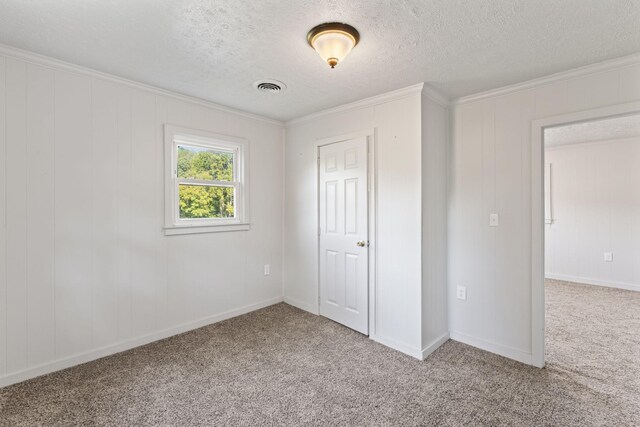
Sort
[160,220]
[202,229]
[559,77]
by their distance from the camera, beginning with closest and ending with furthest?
[559,77], [160,220], [202,229]

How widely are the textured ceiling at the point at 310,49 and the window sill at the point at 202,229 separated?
4.37ft

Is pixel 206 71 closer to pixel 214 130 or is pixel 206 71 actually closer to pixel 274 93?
pixel 274 93

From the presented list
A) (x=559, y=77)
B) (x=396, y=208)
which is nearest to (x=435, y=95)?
(x=559, y=77)

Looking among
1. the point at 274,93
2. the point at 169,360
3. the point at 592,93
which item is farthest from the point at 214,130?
the point at 592,93

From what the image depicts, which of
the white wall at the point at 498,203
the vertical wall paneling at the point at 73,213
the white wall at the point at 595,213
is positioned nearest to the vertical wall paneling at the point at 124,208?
the vertical wall paneling at the point at 73,213

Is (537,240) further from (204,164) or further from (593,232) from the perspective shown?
(593,232)

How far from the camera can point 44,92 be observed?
7.66 feet

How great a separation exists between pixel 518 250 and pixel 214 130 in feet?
10.2

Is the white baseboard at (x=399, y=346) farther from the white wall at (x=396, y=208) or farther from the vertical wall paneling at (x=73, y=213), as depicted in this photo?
the vertical wall paneling at (x=73, y=213)

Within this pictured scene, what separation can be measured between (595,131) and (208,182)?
5215 millimetres

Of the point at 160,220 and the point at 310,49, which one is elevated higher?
the point at 310,49

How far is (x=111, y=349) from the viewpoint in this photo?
267 centimetres

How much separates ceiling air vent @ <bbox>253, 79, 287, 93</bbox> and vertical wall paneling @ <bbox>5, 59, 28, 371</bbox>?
1.65m

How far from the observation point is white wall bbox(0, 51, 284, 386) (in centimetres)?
224
